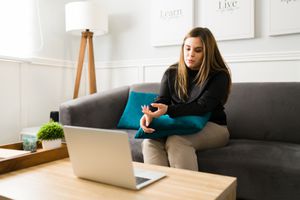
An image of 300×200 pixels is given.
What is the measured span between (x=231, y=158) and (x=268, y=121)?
0.52 metres

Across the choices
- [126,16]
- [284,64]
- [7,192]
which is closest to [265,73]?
[284,64]

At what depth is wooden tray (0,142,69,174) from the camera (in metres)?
1.02

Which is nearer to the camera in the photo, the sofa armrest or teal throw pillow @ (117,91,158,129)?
the sofa armrest

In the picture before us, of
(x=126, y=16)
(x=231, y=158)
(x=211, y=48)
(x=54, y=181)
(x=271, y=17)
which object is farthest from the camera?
(x=126, y=16)

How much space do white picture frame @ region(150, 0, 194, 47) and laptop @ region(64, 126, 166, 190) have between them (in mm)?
1680

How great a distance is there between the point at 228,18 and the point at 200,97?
0.97 metres

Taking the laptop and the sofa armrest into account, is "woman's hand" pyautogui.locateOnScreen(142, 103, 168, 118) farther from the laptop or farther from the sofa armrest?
the sofa armrest

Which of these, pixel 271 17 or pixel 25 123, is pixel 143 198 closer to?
pixel 271 17

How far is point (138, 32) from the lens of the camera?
8.89 feet

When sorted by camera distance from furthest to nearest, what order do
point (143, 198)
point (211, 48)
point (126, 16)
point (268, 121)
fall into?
point (126, 16), point (268, 121), point (211, 48), point (143, 198)

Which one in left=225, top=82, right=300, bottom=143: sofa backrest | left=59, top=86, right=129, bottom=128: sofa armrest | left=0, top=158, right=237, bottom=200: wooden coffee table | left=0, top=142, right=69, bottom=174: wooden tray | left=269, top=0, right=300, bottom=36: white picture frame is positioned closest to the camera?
left=0, top=158, right=237, bottom=200: wooden coffee table

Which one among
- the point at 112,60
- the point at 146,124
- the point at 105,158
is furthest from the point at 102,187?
the point at 112,60

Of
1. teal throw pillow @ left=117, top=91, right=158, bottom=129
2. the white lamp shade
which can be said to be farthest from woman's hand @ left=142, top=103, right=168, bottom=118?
the white lamp shade

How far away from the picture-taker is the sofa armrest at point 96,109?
→ 1.83m
